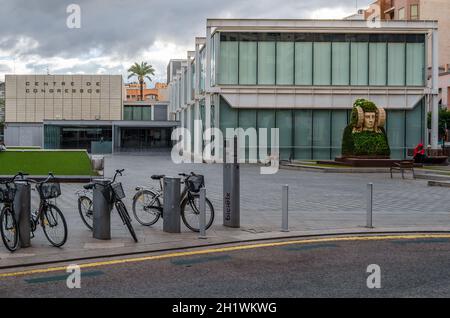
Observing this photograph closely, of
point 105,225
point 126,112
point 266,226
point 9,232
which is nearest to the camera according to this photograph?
point 9,232

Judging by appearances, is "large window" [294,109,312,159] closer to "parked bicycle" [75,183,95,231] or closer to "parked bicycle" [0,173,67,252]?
"parked bicycle" [75,183,95,231]

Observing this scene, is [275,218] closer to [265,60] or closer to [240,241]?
[240,241]

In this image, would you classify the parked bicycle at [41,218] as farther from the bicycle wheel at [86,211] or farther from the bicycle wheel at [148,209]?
the bicycle wheel at [148,209]

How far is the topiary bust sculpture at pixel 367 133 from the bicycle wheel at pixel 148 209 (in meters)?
23.9

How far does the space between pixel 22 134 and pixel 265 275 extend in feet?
263

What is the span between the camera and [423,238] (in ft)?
34.9

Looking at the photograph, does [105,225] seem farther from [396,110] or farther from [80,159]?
[396,110]

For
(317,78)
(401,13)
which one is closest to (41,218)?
(317,78)

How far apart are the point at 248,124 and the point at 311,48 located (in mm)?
7647

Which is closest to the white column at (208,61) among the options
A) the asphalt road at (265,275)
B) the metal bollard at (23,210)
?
the metal bollard at (23,210)

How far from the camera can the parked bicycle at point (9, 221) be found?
9.05m

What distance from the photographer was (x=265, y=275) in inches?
300
